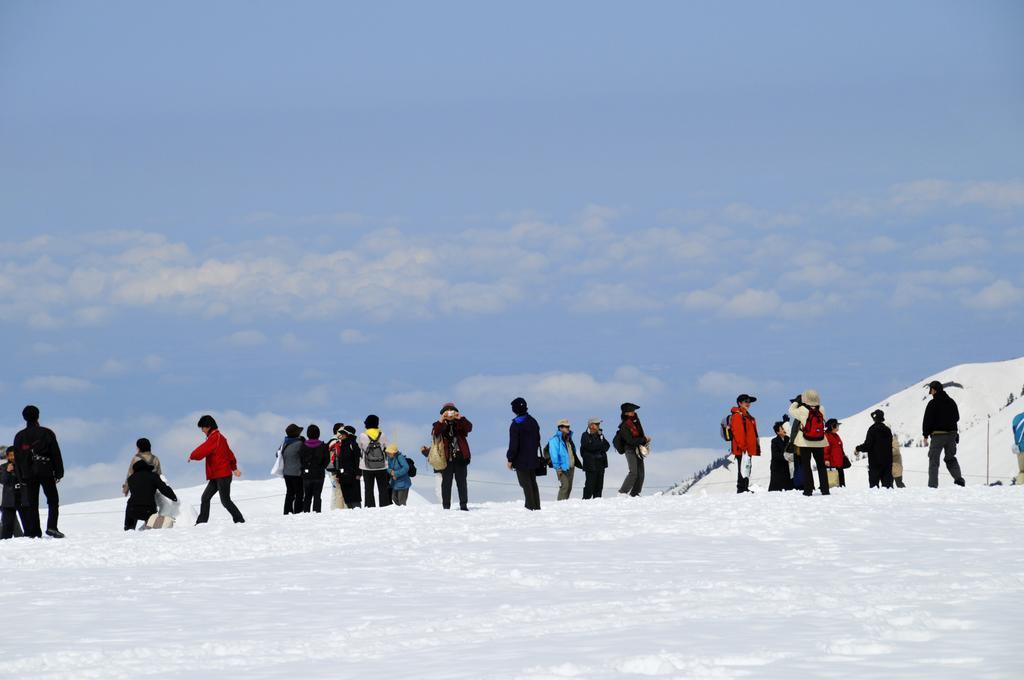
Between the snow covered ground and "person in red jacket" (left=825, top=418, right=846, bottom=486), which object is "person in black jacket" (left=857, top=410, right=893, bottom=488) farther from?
the snow covered ground

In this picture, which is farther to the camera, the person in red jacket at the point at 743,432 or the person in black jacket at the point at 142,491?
the person in red jacket at the point at 743,432

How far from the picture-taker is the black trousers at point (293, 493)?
23330 mm

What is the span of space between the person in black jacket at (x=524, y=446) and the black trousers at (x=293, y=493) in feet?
14.2

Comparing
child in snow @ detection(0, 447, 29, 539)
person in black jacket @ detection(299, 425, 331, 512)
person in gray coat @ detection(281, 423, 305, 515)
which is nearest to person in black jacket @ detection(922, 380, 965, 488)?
person in black jacket @ detection(299, 425, 331, 512)

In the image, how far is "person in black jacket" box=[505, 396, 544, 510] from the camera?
68.1 feet

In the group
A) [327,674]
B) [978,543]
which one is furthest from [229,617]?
[978,543]

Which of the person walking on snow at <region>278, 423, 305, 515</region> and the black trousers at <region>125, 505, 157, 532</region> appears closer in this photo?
the black trousers at <region>125, 505, 157, 532</region>

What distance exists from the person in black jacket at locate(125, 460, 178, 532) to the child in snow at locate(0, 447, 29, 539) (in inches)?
56.3

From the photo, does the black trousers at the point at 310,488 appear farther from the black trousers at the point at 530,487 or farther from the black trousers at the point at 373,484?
the black trousers at the point at 530,487

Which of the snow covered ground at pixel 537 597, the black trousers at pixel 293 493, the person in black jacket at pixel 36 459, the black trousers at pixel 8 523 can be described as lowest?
the snow covered ground at pixel 537 597

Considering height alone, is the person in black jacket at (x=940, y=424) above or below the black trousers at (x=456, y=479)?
above

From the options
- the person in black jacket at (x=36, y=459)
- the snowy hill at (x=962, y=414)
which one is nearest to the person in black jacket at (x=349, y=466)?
the person in black jacket at (x=36, y=459)

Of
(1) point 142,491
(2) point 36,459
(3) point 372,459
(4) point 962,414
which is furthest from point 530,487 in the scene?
(4) point 962,414

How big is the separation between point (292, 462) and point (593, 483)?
5.42 m
